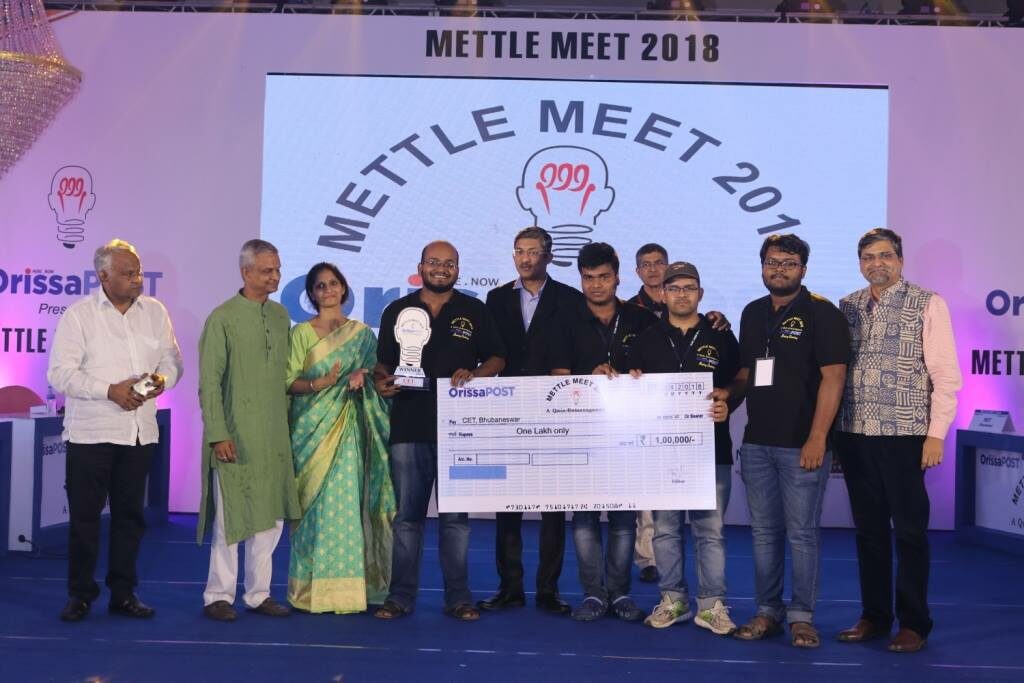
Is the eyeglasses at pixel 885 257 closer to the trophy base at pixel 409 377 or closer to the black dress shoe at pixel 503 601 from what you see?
the trophy base at pixel 409 377

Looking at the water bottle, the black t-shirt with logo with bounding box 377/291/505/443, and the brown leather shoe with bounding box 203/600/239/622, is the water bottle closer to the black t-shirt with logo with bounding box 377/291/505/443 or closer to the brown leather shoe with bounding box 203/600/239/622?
the brown leather shoe with bounding box 203/600/239/622

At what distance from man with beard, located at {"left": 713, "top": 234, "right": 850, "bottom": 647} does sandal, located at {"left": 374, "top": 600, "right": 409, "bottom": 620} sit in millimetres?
1363

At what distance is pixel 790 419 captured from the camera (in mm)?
4105

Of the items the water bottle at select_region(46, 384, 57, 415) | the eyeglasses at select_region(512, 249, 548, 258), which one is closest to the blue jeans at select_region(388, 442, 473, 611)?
the eyeglasses at select_region(512, 249, 548, 258)

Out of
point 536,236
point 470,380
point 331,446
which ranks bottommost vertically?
point 331,446

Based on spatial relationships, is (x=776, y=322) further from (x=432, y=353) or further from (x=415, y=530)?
(x=415, y=530)

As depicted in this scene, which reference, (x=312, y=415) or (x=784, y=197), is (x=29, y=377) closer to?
(x=312, y=415)

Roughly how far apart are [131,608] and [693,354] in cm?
247

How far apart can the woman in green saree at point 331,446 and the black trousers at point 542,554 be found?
1.98 ft

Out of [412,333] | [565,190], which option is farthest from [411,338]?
[565,190]

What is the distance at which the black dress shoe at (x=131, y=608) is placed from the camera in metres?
4.46

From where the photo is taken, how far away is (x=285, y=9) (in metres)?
7.73

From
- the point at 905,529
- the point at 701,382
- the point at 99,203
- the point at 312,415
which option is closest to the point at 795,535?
the point at 905,529

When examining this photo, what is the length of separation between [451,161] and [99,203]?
249cm
